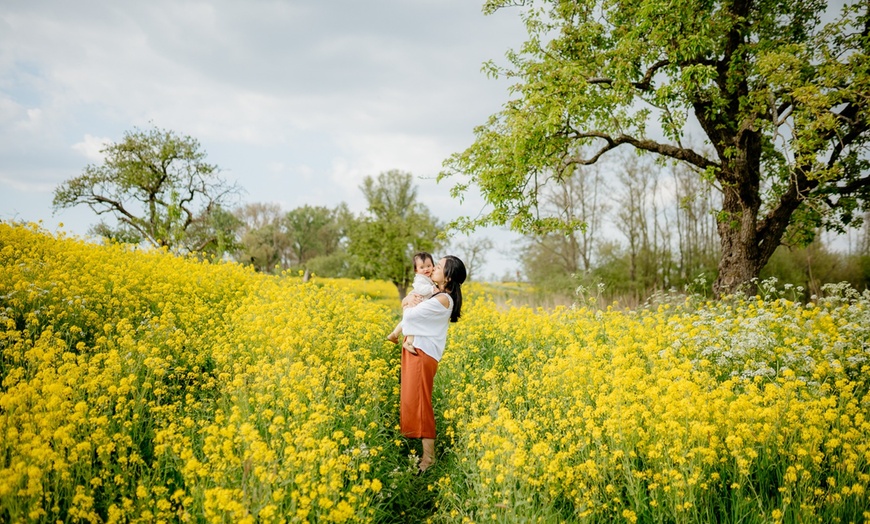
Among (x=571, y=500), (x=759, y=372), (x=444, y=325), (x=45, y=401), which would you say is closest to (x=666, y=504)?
(x=571, y=500)

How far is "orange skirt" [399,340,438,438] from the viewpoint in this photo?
16.6ft

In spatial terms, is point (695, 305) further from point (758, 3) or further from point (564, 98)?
point (758, 3)

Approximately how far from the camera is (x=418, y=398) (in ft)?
16.9

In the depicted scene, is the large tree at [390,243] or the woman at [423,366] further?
the large tree at [390,243]

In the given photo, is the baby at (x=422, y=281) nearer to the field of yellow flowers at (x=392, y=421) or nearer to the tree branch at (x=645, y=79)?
the field of yellow flowers at (x=392, y=421)

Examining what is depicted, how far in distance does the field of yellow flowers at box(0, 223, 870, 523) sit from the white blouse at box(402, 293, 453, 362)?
725mm

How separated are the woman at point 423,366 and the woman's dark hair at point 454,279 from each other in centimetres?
4

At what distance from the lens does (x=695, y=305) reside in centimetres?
963

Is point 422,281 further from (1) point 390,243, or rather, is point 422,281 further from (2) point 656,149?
(1) point 390,243

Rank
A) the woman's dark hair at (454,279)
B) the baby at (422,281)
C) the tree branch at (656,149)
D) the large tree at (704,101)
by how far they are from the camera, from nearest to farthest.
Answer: the woman's dark hair at (454,279) < the baby at (422,281) < the large tree at (704,101) < the tree branch at (656,149)

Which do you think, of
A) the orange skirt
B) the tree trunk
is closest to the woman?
the orange skirt

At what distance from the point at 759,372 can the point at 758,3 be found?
1022 cm

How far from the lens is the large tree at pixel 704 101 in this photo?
8922 millimetres

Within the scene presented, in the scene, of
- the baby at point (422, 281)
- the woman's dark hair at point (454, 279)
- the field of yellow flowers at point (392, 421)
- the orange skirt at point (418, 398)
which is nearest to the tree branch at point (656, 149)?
the field of yellow flowers at point (392, 421)
